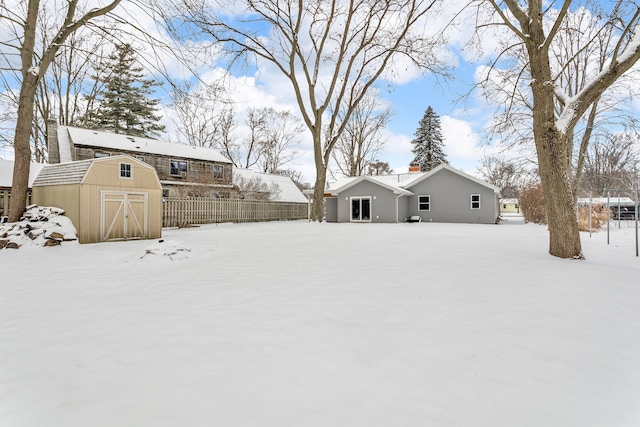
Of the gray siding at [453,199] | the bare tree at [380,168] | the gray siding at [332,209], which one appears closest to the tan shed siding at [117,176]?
the gray siding at [332,209]

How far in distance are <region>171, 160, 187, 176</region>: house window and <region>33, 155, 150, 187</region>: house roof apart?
570 inches

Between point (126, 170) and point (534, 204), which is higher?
point (126, 170)

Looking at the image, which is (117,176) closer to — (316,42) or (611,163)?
(316,42)

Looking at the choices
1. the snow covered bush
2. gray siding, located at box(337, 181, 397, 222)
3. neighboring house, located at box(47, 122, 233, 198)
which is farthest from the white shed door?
the snow covered bush

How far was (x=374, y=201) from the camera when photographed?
2019cm

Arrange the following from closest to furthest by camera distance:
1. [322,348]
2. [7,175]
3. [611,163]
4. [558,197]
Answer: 1. [322,348]
2. [558,197]
3. [7,175]
4. [611,163]

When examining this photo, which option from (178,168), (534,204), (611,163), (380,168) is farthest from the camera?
(380,168)

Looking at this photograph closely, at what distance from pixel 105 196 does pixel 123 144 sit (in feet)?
51.1

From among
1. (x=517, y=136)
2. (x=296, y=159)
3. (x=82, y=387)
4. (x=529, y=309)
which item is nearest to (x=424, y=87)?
(x=517, y=136)

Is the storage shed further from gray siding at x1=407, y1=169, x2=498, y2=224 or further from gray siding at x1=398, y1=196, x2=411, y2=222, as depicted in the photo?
gray siding at x1=407, y1=169, x2=498, y2=224

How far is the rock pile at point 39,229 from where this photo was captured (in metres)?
7.70

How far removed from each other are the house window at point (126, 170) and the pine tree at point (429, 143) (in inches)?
1331

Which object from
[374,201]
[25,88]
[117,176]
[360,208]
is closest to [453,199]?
[374,201]

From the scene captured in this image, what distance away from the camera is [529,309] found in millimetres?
3482
